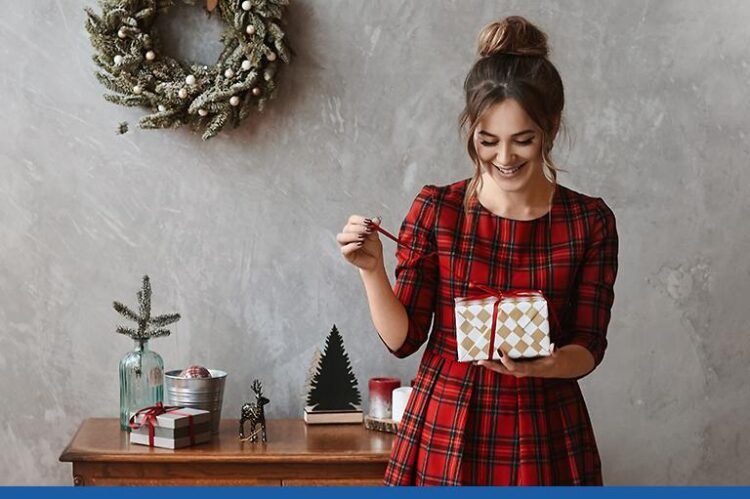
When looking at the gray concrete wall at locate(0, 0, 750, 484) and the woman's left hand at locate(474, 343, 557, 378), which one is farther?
the gray concrete wall at locate(0, 0, 750, 484)

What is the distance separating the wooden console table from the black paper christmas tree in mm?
204

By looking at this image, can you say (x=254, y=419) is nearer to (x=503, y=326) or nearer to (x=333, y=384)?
(x=333, y=384)

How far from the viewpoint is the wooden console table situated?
2.22 m

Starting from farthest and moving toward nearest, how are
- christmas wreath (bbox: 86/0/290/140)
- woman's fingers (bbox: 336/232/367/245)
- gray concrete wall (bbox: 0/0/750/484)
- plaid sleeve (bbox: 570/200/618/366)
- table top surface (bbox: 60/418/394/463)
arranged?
gray concrete wall (bbox: 0/0/750/484)
christmas wreath (bbox: 86/0/290/140)
table top surface (bbox: 60/418/394/463)
plaid sleeve (bbox: 570/200/618/366)
woman's fingers (bbox: 336/232/367/245)

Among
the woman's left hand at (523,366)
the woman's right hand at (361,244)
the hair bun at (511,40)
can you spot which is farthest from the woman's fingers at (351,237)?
the hair bun at (511,40)

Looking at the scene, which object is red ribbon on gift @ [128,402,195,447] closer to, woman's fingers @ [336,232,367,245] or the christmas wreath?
the christmas wreath

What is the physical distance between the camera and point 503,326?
5.56ft

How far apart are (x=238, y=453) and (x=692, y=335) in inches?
46.1

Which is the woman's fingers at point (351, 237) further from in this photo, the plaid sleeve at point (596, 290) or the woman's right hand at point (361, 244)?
the plaid sleeve at point (596, 290)

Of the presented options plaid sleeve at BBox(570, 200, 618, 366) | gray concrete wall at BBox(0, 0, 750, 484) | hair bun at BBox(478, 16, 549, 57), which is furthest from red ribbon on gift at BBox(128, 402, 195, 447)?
hair bun at BBox(478, 16, 549, 57)

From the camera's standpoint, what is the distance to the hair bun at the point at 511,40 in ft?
5.78

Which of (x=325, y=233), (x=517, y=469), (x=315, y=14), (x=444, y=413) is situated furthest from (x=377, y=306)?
(x=315, y=14)

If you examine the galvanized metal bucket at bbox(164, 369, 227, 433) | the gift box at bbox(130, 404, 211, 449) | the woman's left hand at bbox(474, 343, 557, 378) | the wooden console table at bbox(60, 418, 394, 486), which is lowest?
the wooden console table at bbox(60, 418, 394, 486)

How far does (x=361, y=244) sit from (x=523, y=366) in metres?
0.32
